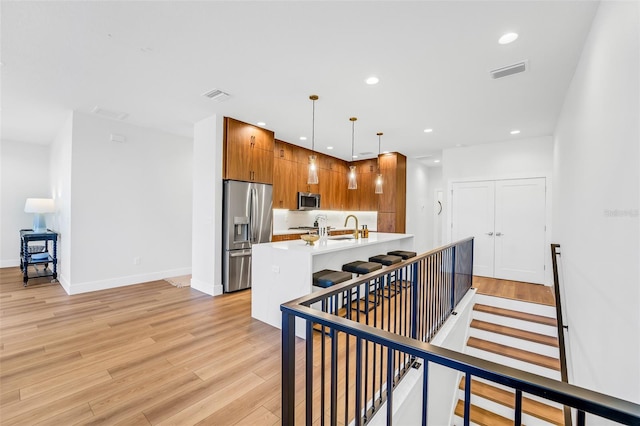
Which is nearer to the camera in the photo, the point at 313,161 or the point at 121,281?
the point at 313,161

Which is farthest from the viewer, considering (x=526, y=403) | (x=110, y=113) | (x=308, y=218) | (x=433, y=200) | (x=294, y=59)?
(x=433, y=200)

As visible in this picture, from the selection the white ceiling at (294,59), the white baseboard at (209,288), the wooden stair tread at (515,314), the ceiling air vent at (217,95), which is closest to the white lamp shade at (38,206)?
the white ceiling at (294,59)

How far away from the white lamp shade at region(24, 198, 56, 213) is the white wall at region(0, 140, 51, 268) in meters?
1.18

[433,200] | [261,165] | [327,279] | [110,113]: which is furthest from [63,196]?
[433,200]

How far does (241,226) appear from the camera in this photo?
479 cm

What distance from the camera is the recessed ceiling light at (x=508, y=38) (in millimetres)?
2408

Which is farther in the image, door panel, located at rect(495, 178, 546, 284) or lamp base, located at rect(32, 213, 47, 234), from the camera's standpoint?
lamp base, located at rect(32, 213, 47, 234)

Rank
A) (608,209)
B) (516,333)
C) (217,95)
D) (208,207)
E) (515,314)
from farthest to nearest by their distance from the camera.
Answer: (208,207) < (515,314) < (516,333) < (217,95) < (608,209)

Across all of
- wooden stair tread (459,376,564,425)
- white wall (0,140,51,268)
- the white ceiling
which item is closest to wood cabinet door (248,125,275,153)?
the white ceiling

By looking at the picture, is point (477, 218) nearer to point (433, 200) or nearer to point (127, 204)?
point (433, 200)

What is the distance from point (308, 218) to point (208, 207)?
122 inches

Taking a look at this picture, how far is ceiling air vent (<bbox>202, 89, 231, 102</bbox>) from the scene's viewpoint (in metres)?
3.62

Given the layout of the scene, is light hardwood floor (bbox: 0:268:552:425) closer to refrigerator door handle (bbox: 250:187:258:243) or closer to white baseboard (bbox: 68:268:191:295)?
white baseboard (bbox: 68:268:191:295)

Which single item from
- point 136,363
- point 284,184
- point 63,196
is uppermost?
point 284,184
